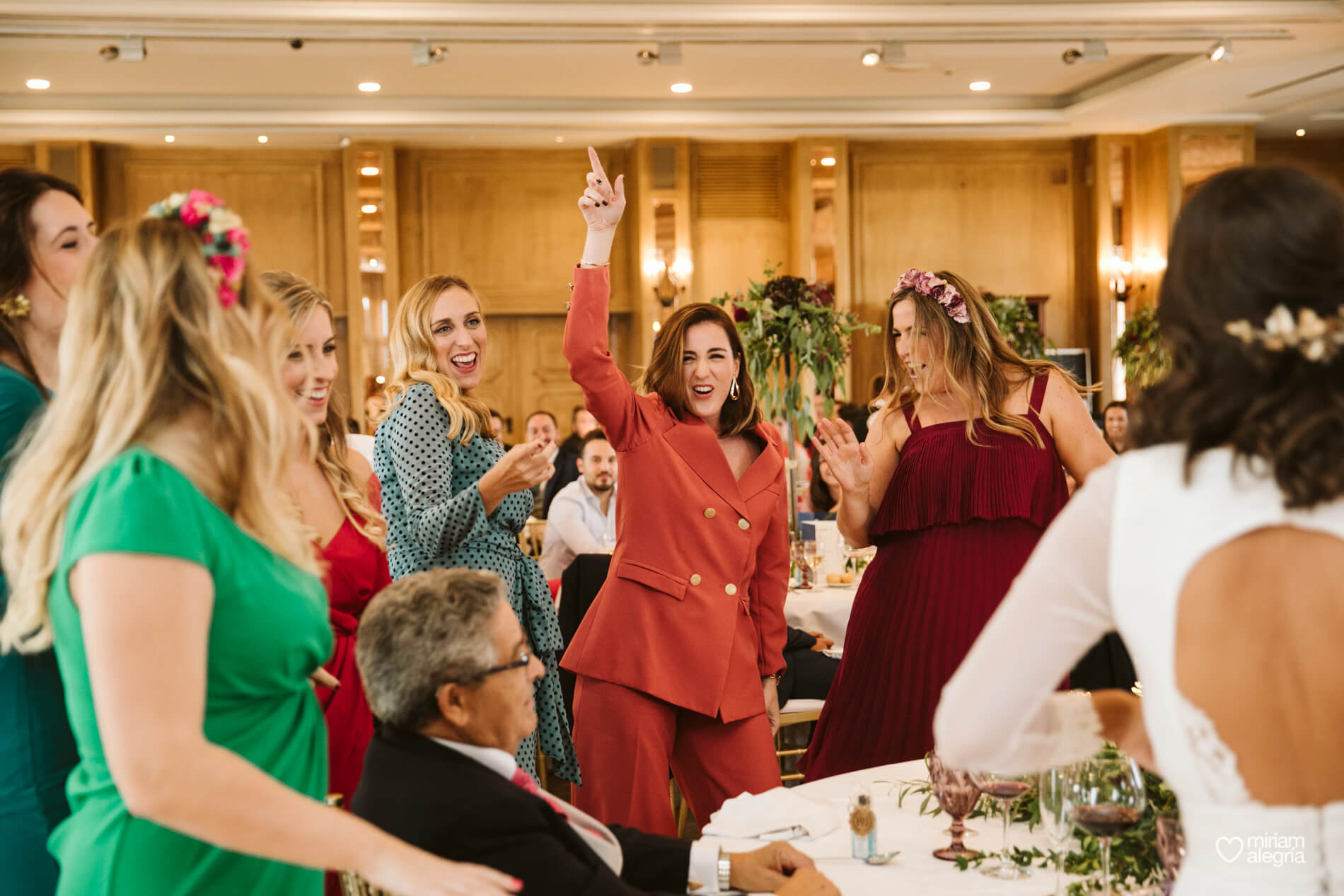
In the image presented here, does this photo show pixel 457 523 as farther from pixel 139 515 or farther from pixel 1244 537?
pixel 1244 537

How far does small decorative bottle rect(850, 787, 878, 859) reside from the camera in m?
1.89

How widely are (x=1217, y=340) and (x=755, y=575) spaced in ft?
6.92

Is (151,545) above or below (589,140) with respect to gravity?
below

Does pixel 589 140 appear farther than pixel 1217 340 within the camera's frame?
Yes

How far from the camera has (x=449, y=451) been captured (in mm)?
2834

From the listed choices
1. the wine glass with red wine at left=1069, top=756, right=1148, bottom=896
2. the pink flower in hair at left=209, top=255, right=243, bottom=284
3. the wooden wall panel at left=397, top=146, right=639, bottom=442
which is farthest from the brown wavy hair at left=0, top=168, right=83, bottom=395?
the wooden wall panel at left=397, top=146, right=639, bottom=442

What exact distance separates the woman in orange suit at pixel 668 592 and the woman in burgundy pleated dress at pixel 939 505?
0.75 ft

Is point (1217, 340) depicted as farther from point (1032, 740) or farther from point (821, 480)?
point (821, 480)

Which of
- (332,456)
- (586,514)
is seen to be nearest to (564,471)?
(586,514)

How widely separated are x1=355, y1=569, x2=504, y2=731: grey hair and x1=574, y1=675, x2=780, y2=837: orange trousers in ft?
3.88

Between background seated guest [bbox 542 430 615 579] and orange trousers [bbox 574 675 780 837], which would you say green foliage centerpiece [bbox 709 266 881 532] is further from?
orange trousers [bbox 574 675 780 837]

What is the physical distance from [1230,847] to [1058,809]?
1.67 feet

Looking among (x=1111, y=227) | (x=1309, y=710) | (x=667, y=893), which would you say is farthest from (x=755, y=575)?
(x=1111, y=227)

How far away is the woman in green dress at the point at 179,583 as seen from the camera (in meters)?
1.26
